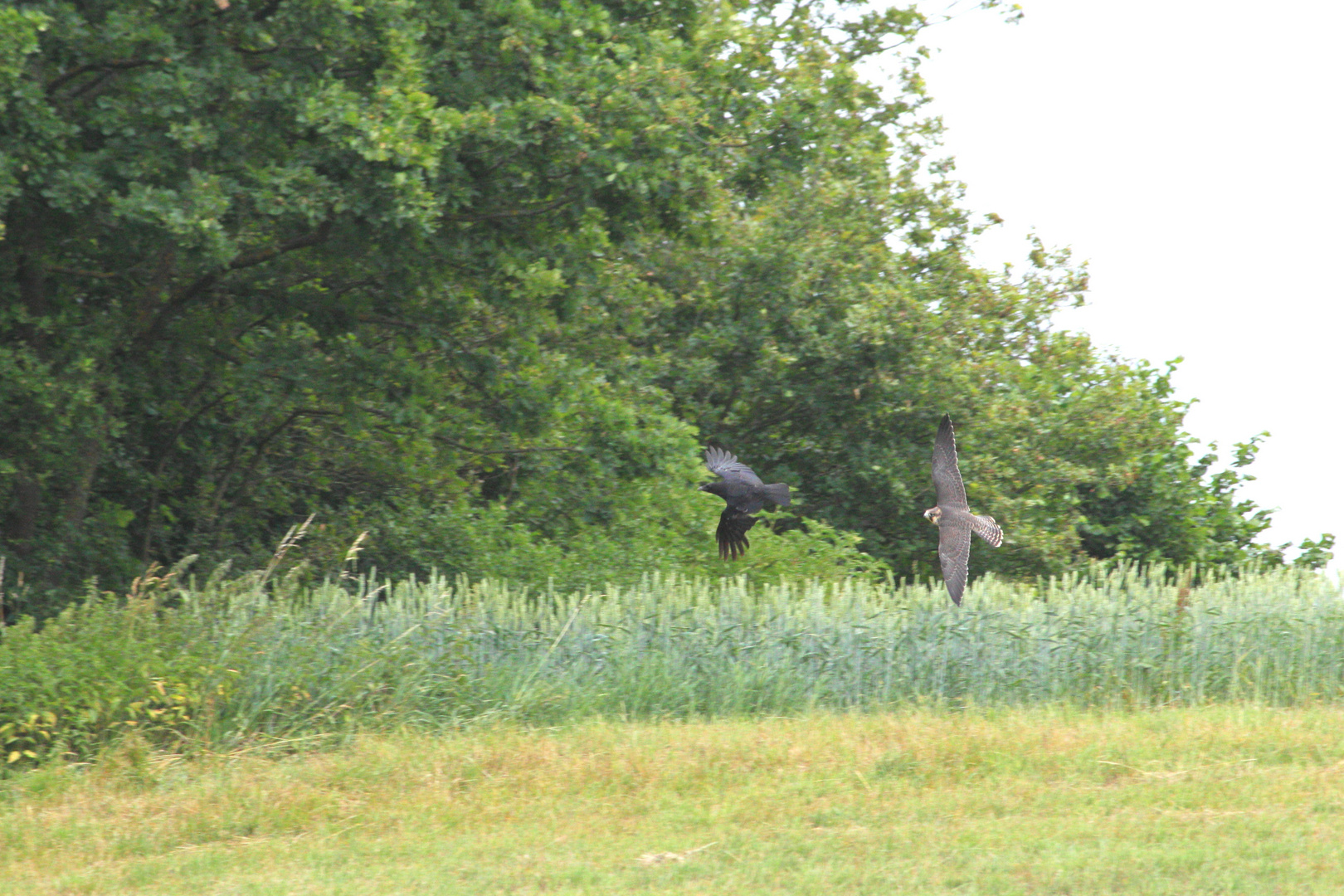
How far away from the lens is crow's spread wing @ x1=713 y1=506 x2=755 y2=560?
35.5 ft

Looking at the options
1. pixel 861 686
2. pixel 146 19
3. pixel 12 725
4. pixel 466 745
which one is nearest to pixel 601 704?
pixel 466 745

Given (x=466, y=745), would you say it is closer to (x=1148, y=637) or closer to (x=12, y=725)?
(x=12, y=725)

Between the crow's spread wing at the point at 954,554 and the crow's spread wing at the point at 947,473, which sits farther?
the crow's spread wing at the point at 947,473

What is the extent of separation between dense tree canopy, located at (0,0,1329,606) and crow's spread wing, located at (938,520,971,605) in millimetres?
3524

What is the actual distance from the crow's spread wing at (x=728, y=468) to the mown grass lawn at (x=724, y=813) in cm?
218

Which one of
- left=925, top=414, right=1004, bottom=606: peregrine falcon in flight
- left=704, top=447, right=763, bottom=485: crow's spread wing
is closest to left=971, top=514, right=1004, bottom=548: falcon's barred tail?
left=925, top=414, right=1004, bottom=606: peregrine falcon in flight

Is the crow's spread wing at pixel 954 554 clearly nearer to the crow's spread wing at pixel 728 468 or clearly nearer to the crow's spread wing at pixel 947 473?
the crow's spread wing at pixel 947 473

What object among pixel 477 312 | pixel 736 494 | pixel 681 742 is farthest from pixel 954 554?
pixel 477 312

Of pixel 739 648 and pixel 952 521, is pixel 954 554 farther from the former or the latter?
pixel 739 648

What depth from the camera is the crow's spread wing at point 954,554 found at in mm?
8406

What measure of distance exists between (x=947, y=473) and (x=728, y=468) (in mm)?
1987

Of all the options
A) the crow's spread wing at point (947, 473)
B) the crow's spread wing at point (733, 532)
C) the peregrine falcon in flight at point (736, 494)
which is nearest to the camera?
the crow's spread wing at point (947, 473)

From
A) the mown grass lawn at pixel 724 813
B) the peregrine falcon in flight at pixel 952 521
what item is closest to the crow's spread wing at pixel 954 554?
the peregrine falcon in flight at pixel 952 521

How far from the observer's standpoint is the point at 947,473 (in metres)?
9.34
